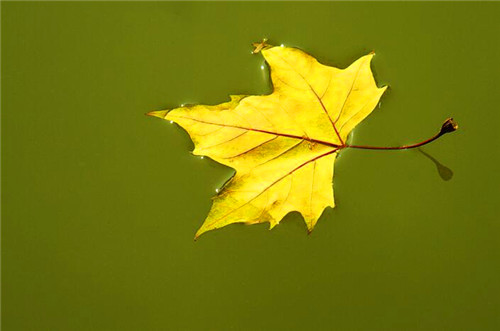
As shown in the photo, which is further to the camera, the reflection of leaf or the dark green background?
the dark green background

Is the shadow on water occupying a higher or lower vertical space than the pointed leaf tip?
lower

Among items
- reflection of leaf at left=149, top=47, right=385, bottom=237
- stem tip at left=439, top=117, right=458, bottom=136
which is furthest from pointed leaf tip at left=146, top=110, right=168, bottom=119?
stem tip at left=439, top=117, right=458, bottom=136

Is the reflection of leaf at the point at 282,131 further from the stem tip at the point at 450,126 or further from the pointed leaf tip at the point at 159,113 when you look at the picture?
the stem tip at the point at 450,126

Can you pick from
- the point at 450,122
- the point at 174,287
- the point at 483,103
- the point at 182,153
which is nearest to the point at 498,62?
the point at 483,103

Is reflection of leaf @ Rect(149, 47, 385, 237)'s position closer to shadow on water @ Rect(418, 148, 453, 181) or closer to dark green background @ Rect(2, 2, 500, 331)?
dark green background @ Rect(2, 2, 500, 331)

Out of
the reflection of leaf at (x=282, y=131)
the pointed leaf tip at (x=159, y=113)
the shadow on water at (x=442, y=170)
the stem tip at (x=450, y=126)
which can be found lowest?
the shadow on water at (x=442, y=170)

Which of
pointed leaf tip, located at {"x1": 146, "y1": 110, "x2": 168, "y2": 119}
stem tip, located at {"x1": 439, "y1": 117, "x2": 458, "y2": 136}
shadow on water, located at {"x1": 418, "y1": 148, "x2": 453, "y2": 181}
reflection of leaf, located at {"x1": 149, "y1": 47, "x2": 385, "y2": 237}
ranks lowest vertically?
shadow on water, located at {"x1": 418, "y1": 148, "x2": 453, "y2": 181}

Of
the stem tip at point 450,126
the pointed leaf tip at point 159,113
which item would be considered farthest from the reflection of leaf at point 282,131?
the stem tip at point 450,126
